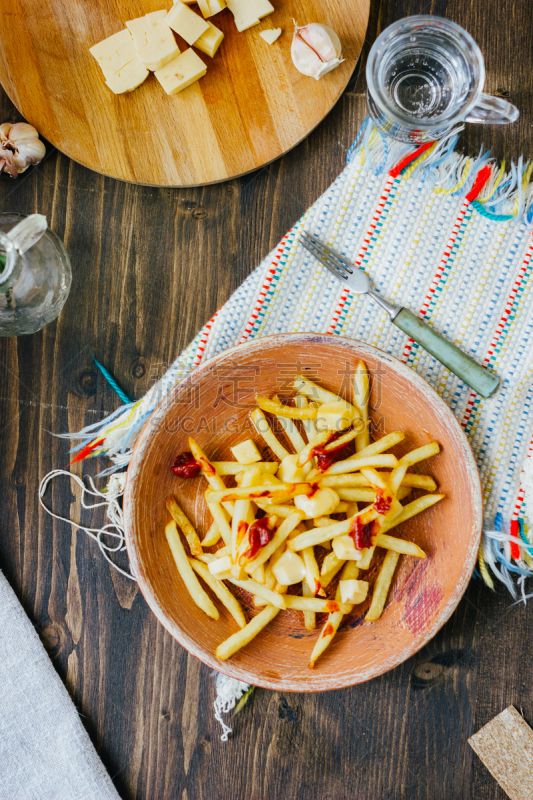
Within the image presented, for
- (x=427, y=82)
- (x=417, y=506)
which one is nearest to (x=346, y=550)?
(x=417, y=506)

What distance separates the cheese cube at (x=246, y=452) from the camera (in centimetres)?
167

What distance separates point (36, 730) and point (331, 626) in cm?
113

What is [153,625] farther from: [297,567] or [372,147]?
[372,147]

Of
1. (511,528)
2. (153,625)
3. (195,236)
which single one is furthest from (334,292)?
(153,625)

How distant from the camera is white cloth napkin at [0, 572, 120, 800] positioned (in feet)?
6.13

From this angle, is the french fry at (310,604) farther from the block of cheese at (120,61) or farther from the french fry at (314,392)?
the block of cheese at (120,61)

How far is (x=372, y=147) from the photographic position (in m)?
1.78

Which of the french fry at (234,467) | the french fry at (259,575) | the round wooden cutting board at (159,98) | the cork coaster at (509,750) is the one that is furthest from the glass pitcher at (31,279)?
the cork coaster at (509,750)

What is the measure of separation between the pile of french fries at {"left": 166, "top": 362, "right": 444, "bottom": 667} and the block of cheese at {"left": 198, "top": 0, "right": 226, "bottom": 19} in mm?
1175

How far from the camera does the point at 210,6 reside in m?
1.70

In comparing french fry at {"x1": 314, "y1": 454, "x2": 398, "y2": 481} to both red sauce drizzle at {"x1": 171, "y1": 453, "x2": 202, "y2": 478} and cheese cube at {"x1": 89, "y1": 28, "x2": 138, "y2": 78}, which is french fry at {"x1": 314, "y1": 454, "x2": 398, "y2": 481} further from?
cheese cube at {"x1": 89, "y1": 28, "x2": 138, "y2": 78}

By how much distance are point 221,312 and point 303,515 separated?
0.72m

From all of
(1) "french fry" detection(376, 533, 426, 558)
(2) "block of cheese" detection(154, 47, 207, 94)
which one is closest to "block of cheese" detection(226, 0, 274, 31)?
(2) "block of cheese" detection(154, 47, 207, 94)

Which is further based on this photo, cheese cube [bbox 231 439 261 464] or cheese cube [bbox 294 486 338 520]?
cheese cube [bbox 231 439 261 464]
